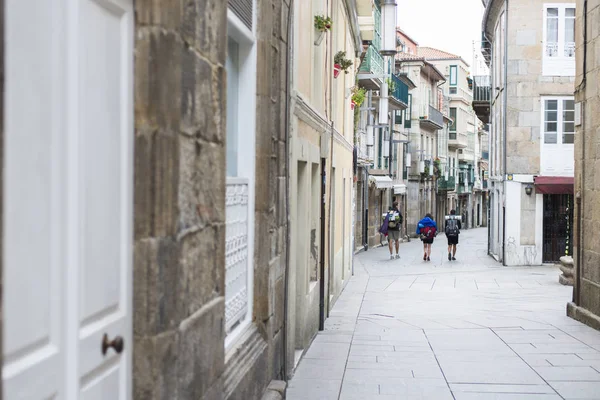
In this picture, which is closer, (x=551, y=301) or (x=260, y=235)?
(x=260, y=235)

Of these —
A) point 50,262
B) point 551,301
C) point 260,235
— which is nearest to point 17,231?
point 50,262

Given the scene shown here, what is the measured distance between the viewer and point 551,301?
51.9ft

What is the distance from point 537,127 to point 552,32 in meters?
2.90

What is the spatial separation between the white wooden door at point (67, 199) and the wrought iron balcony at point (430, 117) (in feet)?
158

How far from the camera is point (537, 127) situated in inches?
1006

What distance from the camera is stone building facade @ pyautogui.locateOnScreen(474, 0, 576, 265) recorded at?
83.4 ft

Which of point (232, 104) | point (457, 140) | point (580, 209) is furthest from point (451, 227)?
point (457, 140)

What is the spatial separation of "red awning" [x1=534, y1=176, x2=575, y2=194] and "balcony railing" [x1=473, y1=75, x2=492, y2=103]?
9.52 m

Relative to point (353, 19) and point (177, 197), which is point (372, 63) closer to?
point (353, 19)

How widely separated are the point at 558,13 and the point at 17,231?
999 inches

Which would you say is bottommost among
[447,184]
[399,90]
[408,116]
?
[447,184]

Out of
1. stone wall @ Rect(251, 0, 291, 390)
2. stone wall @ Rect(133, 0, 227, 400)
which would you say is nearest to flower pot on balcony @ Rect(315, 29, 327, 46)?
stone wall @ Rect(251, 0, 291, 390)

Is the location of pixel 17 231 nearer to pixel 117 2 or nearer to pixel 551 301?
pixel 117 2

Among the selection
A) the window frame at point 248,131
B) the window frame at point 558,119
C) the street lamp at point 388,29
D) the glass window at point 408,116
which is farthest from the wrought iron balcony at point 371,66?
the window frame at point 248,131
